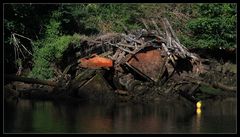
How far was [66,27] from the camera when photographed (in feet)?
121

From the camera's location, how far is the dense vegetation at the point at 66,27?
1280 inches

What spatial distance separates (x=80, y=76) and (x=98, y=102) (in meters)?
2.35

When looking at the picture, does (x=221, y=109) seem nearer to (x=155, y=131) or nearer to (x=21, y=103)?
(x=155, y=131)

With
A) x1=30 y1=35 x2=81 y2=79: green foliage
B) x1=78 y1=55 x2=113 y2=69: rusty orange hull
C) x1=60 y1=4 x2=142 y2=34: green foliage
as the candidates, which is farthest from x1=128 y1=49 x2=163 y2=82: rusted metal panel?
x1=60 y1=4 x2=142 y2=34: green foliage

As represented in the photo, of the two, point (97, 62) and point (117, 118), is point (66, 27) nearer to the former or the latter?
Answer: point (97, 62)

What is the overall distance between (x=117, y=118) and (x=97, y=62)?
8217 millimetres

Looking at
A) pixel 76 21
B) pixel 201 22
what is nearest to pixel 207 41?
pixel 201 22

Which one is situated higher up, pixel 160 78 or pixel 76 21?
pixel 76 21

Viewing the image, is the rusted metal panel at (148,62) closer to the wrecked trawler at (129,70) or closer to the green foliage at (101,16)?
the wrecked trawler at (129,70)

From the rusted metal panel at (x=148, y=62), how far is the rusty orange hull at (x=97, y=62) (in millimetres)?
1179

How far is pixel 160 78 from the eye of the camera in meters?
31.2

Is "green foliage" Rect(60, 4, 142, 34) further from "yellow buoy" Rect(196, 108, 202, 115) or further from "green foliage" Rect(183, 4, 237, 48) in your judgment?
"yellow buoy" Rect(196, 108, 202, 115)

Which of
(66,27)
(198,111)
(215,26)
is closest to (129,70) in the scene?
(215,26)

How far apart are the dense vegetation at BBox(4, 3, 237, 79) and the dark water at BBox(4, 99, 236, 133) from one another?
5087mm
